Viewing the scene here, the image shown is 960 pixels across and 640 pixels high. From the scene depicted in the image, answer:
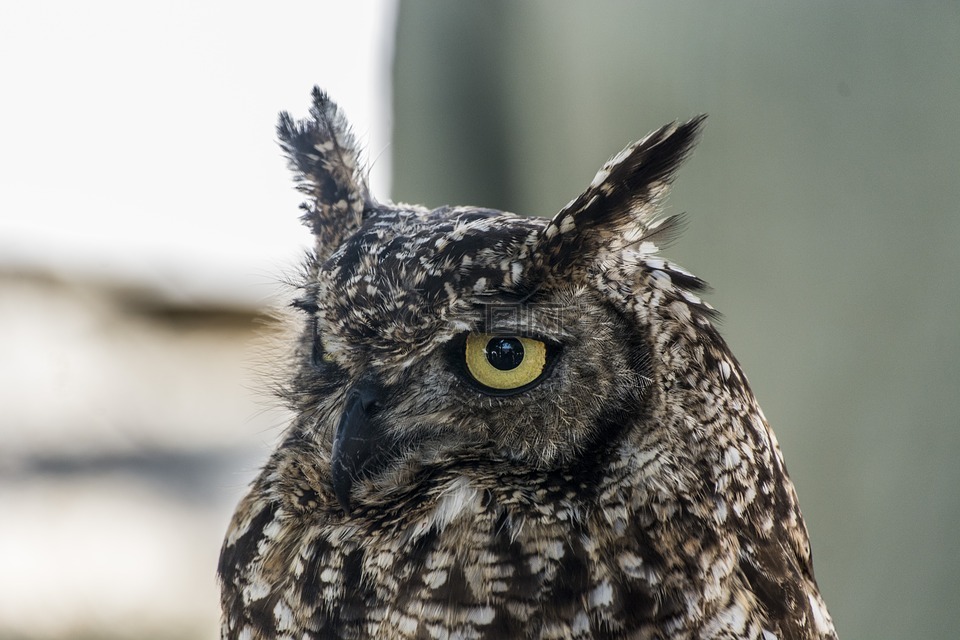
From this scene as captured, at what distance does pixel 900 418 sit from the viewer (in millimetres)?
1530

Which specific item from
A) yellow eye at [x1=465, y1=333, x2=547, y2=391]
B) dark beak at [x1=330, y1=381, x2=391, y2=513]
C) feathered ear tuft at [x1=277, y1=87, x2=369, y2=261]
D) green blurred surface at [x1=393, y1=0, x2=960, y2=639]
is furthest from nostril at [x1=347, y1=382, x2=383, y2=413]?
green blurred surface at [x1=393, y1=0, x2=960, y2=639]

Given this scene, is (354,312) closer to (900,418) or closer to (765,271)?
(765,271)

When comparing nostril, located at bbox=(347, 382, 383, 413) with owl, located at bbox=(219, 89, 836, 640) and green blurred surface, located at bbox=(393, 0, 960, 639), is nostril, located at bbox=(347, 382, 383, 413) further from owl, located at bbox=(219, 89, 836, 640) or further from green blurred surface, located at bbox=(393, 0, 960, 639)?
green blurred surface, located at bbox=(393, 0, 960, 639)

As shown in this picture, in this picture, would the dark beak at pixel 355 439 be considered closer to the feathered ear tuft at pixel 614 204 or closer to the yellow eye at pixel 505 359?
the yellow eye at pixel 505 359

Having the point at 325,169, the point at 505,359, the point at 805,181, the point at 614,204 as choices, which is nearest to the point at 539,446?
the point at 505,359

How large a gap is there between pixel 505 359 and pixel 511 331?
0.03 metres

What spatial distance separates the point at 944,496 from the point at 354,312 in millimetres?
1290

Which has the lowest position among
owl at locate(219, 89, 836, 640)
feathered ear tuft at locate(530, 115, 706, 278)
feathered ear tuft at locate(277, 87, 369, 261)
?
owl at locate(219, 89, 836, 640)

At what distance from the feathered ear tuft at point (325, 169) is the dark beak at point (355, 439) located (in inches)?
9.0

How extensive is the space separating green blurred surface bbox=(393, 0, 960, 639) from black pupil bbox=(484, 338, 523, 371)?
88cm

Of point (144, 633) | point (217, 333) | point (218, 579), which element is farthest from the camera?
point (217, 333)

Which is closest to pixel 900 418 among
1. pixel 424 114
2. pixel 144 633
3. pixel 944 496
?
pixel 944 496

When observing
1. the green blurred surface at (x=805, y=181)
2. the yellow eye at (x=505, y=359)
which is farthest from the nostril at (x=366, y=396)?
the green blurred surface at (x=805, y=181)

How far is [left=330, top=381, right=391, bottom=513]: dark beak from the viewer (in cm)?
85
